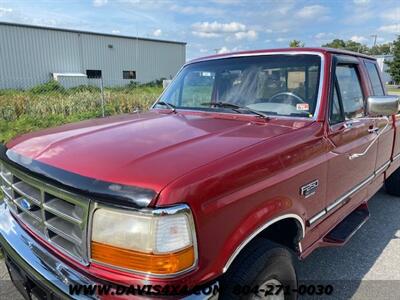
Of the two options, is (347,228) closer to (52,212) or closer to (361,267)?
(361,267)

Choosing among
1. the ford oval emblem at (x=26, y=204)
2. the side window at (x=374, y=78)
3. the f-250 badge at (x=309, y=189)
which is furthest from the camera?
the side window at (x=374, y=78)

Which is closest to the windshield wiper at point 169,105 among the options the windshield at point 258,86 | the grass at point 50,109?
the windshield at point 258,86

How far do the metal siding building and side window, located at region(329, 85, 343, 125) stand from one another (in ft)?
80.4

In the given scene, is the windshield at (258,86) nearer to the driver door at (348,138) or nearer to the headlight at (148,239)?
the driver door at (348,138)

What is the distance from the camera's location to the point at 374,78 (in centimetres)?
391

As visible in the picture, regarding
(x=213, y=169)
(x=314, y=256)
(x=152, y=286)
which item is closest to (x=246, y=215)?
(x=213, y=169)

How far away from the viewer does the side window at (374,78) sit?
12.3 ft

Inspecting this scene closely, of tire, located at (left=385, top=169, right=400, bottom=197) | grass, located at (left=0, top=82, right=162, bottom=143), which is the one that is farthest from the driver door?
grass, located at (left=0, top=82, right=162, bottom=143)

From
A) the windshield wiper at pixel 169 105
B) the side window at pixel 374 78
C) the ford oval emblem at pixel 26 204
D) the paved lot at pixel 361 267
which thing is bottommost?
the paved lot at pixel 361 267

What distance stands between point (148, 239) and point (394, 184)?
471 cm

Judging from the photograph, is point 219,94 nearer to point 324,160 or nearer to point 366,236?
point 324,160

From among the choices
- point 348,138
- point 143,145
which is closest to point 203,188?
point 143,145

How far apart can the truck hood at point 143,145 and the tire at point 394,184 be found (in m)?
3.30

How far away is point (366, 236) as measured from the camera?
394cm
